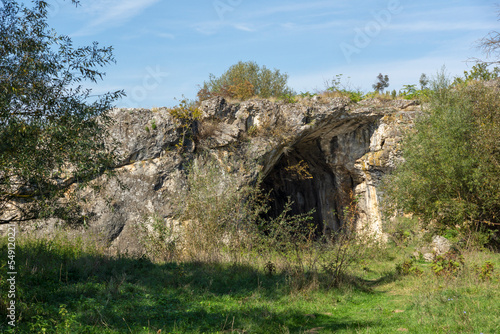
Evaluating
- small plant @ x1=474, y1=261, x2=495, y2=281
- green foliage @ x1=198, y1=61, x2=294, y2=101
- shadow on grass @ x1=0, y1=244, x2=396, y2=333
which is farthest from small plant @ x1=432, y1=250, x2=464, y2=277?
green foliage @ x1=198, y1=61, x2=294, y2=101

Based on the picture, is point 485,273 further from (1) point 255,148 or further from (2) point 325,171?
(2) point 325,171

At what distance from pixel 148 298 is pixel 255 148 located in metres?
9.15

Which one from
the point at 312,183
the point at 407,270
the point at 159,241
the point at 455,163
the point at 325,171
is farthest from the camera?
the point at 312,183

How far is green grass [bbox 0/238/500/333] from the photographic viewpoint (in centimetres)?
614

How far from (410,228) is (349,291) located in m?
7.38

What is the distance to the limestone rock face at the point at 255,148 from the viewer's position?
47.3ft

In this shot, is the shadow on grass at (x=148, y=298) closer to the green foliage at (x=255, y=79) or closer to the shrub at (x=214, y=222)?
the shrub at (x=214, y=222)

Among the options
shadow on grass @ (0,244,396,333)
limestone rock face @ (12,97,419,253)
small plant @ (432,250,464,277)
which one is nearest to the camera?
shadow on grass @ (0,244,396,333)

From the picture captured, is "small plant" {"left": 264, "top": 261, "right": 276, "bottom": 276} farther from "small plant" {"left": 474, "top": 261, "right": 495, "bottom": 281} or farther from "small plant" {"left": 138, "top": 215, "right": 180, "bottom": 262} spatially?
"small plant" {"left": 474, "top": 261, "right": 495, "bottom": 281}

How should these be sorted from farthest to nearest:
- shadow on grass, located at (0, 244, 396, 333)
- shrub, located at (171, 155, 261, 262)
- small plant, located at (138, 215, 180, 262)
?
1. small plant, located at (138, 215, 180, 262)
2. shrub, located at (171, 155, 261, 262)
3. shadow on grass, located at (0, 244, 396, 333)

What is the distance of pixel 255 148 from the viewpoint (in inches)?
627

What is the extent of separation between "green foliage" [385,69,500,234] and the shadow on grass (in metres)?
6.04

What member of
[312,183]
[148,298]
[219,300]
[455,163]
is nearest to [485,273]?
[219,300]

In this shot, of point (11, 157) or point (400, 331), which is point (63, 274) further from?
point (400, 331)
